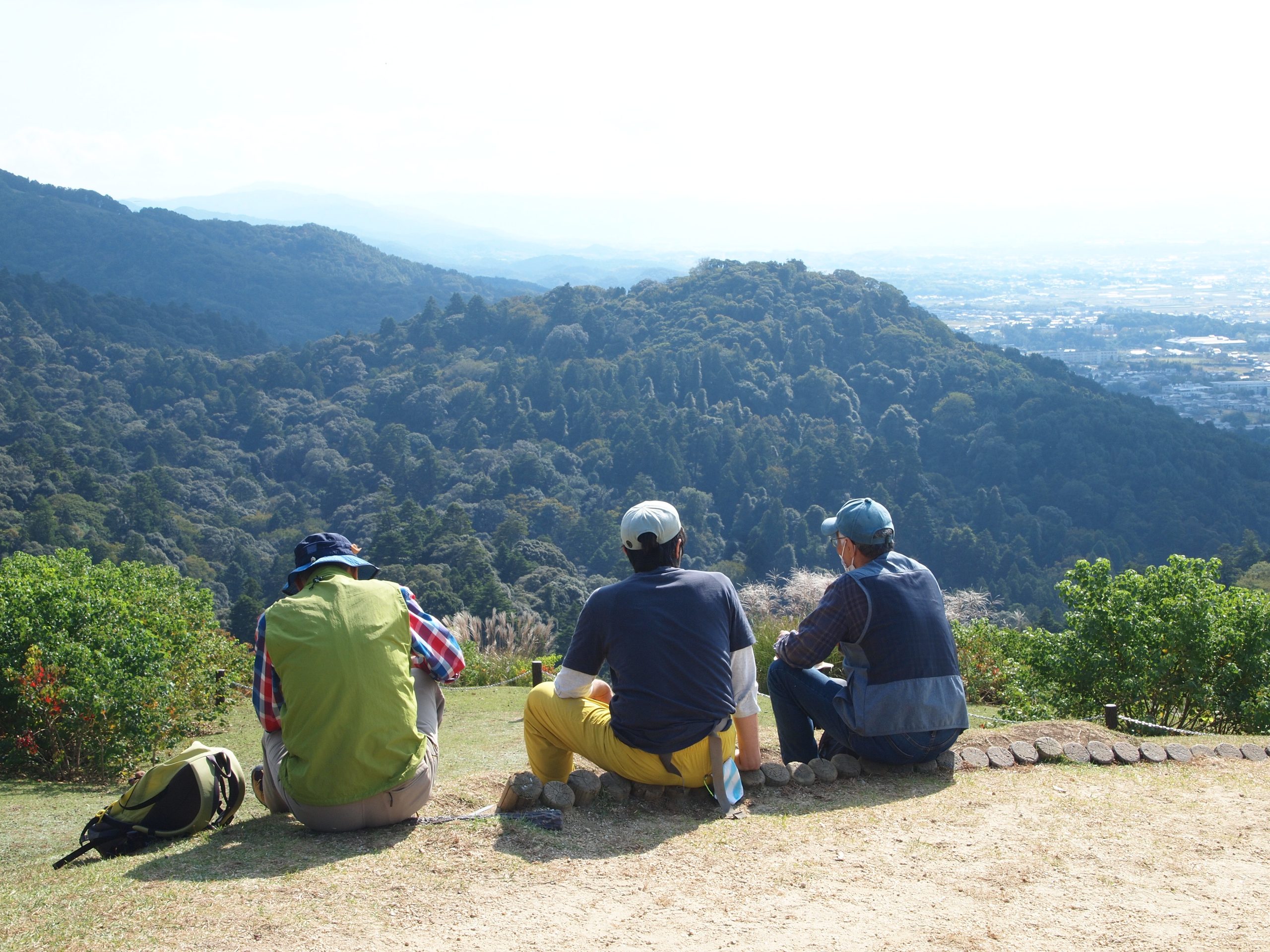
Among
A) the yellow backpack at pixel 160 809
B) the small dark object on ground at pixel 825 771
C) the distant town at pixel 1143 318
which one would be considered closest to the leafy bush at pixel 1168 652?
the small dark object on ground at pixel 825 771

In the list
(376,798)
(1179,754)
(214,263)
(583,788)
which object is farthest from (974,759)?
(214,263)

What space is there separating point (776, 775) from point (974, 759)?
87 cm

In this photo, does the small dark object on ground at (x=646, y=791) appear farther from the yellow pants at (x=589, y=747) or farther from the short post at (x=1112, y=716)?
the short post at (x=1112, y=716)

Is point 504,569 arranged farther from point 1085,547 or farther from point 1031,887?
point 1031,887

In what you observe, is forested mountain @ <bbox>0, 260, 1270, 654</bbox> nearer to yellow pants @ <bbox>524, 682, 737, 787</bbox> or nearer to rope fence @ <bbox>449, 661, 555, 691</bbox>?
rope fence @ <bbox>449, 661, 555, 691</bbox>

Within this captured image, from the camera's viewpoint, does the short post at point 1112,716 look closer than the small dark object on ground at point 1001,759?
No

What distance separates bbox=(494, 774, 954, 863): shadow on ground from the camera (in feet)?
9.78

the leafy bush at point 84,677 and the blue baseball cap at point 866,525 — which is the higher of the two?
the blue baseball cap at point 866,525

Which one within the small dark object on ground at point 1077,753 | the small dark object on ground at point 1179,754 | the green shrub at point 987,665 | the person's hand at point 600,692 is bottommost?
the green shrub at point 987,665

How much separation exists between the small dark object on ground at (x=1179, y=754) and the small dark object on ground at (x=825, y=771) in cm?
156

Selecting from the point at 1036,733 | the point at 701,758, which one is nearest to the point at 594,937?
the point at 701,758

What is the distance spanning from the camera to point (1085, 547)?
Answer: 44844 millimetres

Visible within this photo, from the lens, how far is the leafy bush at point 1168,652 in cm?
569

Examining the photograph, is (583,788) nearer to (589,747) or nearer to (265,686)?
(589,747)
